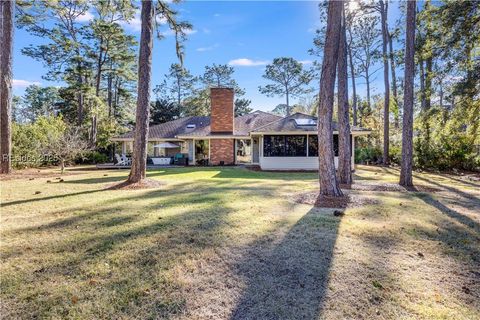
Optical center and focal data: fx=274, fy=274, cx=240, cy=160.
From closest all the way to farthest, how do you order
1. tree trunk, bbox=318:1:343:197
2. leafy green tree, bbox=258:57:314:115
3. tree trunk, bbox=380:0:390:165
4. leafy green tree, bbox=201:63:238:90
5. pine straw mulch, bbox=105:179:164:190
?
tree trunk, bbox=318:1:343:197 → pine straw mulch, bbox=105:179:164:190 → tree trunk, bbox=380:0:390:165 → leafy green tree, bbox=258:57:314:115 → leafy green tree, bbox=201:63:238:90

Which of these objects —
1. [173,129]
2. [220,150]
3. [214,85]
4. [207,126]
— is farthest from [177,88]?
[220,150]

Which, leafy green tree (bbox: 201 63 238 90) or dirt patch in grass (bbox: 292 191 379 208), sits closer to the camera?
dirt patch in grass (bbox: 292 191 379 208)

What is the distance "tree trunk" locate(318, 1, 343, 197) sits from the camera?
7.18 metres

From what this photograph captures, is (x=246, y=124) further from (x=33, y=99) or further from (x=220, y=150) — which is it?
(x=33, y=99)

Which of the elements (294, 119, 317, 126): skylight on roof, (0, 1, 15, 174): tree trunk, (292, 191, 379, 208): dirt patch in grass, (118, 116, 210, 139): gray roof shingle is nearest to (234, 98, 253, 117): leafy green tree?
(118, 116, 210, 139): gray roof shingle

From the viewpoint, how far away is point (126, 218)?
5.34 metres

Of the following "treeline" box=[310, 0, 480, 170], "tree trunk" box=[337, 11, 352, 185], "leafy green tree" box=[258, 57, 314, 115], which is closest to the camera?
"tree trunk" box=[337, 11, 352, 185]

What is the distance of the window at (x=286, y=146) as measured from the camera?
58.7 ft

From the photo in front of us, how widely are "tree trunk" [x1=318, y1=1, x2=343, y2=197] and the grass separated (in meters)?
1.39

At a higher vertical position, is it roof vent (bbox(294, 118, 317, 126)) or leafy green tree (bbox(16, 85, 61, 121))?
leafy green tree (bbox(16, 85, 61, 121))

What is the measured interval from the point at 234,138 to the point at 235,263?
18.6 metres

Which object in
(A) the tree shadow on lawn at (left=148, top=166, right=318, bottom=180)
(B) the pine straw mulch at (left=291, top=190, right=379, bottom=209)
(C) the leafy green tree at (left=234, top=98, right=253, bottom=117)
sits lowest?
(B) the pine straw mulch at (left=291, top=190, right=379, bottom=209)

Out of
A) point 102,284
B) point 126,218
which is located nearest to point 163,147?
point 126,218

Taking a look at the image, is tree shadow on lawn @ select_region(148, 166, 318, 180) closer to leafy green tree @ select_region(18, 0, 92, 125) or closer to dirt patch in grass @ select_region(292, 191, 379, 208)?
dirt patch in grass @ select_region(292, 191, 379, 208)
